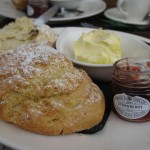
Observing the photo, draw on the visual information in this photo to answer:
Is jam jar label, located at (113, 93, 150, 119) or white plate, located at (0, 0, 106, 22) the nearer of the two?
jam jar label, located at (113, 93, 150, 119)

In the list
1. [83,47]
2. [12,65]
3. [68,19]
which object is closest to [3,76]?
[12,65]

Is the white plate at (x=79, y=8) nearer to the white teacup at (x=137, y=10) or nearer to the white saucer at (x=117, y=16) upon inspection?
the white saucer at (x=117, y=16)

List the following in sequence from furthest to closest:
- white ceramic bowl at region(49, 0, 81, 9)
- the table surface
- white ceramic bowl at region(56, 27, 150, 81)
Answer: white ceramic bowl at region(49, 0, 81, 9) → the table surface → white ceramic bowl at region(56, 27, 150, 81)

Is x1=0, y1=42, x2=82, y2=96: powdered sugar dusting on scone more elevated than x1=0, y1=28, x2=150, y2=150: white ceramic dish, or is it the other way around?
x1=0, y1=42, x2=82, y2=96: powdered sugar dusting on scone

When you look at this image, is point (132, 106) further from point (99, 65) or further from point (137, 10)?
point (137, 10)

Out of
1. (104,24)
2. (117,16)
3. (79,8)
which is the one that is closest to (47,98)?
(104,24)

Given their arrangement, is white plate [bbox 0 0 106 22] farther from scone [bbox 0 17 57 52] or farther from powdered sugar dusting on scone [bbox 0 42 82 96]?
A: powdered sugar dusting on scone [bbox 0 42 82 96]

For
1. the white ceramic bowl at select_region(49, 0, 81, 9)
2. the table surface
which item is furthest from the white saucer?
the white ceramic bowl at select_region(49, 0, 81, 9)

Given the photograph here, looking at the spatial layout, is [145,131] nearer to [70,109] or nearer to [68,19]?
[70,109]
